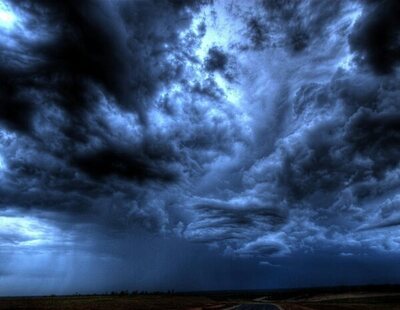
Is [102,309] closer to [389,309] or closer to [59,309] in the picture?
[59,309]

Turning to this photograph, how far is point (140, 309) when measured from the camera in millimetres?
76875

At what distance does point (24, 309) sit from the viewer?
6994cm

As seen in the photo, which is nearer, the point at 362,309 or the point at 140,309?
the point at 362,309

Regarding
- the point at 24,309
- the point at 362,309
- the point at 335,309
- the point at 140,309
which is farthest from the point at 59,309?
the point at 362,309

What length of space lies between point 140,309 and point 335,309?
41.8m

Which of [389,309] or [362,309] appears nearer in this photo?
[389,309]

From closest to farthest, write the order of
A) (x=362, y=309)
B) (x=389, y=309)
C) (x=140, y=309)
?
1. (x=389, y=309)
2. (x=362, y=309)
3. (x=140, y=309)

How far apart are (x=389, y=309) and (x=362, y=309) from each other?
608 centimetres

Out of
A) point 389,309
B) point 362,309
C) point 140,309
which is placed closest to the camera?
point 389,309

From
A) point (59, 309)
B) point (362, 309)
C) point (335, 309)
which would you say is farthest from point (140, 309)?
point (362, 309)

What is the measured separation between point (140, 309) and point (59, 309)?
17.0 meters

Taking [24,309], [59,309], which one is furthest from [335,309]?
[24,309]

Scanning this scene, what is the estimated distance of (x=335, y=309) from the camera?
71.6 meters

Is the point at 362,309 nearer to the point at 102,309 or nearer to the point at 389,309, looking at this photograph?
the point at 389,309
